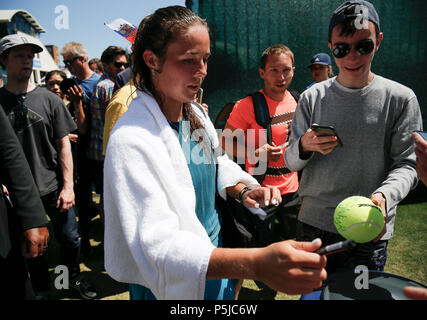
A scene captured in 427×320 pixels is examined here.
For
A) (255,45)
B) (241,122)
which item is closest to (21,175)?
(241,122)

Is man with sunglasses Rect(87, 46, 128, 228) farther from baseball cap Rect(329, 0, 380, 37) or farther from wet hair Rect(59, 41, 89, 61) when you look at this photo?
baseball cap Rect(329, 0, 380, 37)

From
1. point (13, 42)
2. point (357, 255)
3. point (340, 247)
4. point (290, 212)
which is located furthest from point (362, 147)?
point (13, 42)

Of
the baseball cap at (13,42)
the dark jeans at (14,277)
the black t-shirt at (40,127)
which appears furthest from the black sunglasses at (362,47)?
the baseball cap at (13,42)

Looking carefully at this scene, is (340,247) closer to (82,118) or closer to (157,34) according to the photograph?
(157,34)

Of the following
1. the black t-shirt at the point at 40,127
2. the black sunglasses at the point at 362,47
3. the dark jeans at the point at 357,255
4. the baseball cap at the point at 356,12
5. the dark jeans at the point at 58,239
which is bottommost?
the dark jeans at the point at 58,239

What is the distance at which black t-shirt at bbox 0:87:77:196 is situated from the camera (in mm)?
2740

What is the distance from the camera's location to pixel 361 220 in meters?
1.38

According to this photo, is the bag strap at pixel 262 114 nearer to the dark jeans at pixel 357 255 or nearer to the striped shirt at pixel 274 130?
the striped shirt at pixel 274 130

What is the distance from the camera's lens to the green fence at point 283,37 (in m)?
4.32

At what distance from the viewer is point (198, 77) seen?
50.7 inches

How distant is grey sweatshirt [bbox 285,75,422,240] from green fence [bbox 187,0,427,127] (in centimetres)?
272

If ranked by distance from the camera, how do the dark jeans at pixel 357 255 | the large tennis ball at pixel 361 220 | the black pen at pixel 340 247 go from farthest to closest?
the dark jeans at pixel 357 255, the large tennis ball at pixel 361 220, the black pen at pixel 340 247

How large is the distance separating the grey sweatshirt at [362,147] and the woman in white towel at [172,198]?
52 cm

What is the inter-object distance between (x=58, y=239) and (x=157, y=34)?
2592 millimetres
